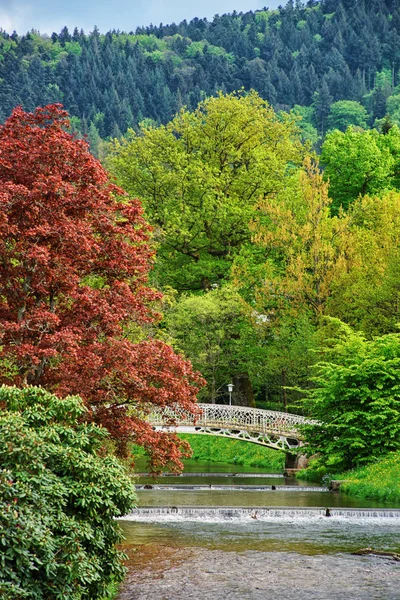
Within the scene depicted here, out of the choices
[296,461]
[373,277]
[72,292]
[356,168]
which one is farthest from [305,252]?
[72,292]

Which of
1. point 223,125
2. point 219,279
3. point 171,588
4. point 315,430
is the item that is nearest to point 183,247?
point 219,279

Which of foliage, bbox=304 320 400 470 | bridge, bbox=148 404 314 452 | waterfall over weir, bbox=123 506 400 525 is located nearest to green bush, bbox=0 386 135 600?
waterfall over weir, bbox=123 506 400 525

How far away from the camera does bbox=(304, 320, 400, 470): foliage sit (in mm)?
30703

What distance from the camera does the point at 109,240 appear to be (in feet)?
62.3

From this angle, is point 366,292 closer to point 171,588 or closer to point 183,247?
point 183,247

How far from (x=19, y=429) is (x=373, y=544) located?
10.7 m

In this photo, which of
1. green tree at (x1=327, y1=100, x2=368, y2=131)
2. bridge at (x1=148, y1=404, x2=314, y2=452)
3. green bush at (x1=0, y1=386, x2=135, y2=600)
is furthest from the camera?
green tree at (x1=327, y1=100, x2=368, y2=131)

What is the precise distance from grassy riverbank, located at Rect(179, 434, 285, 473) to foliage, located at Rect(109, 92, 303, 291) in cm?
992

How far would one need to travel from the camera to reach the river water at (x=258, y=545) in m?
14.9

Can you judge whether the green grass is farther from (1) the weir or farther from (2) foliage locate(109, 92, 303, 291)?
(2) foliage locate(109, 92, 303, 291)

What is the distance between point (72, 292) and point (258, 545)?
7.05 metres

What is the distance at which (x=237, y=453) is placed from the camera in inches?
1853

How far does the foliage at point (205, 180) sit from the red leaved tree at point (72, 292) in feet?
103

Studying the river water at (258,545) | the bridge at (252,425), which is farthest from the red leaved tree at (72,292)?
the bridge at (252,425)
